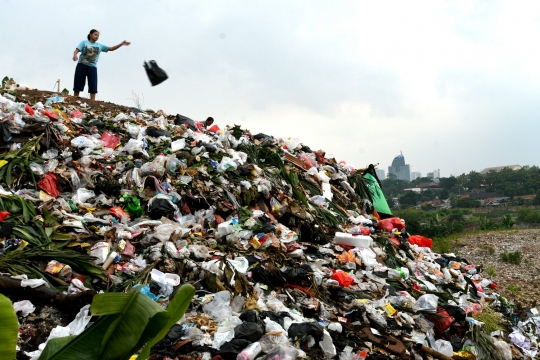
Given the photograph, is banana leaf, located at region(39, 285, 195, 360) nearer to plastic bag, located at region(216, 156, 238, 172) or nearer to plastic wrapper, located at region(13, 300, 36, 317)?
plastic wrapper, located at region(13, 300, 36, 317)

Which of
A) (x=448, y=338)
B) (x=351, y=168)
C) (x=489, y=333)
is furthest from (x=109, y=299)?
(x=351, y=168)

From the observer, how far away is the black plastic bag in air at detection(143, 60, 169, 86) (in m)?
3.99

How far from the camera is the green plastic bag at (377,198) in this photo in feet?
22.9

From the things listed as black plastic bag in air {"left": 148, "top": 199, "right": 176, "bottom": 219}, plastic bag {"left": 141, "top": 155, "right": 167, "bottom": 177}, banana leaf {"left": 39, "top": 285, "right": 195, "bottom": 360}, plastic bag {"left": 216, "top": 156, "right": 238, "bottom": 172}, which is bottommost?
banana leaf {"left": 39, "top": 285, "right": 195, "bottom": 360}

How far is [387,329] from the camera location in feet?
11.4

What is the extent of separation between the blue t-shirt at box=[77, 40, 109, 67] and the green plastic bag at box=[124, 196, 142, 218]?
2901mm

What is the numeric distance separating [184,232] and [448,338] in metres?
2.33

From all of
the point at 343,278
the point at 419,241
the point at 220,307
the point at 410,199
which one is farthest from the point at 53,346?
the point at 410,199

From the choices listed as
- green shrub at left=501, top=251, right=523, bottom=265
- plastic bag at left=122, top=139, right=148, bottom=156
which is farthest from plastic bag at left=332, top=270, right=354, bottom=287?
green shrub at left=501, top=251, right=523, bottom=265

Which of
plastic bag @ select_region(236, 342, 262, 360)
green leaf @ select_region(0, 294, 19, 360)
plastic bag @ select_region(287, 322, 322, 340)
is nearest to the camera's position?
green leaf @ select_region(0, 294, 19, 360)

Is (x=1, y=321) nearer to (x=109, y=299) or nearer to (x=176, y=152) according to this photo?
(x=109, y=299)

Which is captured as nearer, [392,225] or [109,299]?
[109,299]

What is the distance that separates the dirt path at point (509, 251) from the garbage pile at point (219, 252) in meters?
3.14

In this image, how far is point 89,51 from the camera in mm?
6336
